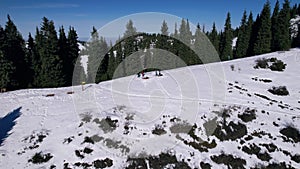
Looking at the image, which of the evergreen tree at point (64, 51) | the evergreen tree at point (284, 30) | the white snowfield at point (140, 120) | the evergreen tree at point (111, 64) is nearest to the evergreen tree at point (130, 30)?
the evergreen tree at point (111, 64)

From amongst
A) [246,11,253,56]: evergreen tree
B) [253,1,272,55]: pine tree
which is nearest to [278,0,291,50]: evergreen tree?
[253,1,272,55]: pine tree

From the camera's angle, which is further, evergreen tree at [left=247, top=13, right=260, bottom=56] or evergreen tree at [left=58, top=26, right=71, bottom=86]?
evergreen tree at [left=247, top=13, right=260, bottom=56]

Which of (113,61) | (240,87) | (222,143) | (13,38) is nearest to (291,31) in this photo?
(240,87)

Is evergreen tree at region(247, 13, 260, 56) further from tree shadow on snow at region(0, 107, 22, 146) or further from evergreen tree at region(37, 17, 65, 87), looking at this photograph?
tree shadow on snow at region(0, 107, 22, 146)

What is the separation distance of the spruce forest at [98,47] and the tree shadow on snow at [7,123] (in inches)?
487

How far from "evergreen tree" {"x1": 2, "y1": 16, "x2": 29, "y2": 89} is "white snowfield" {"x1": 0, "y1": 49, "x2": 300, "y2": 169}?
29.4 feet

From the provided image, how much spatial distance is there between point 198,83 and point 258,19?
37.5 metres

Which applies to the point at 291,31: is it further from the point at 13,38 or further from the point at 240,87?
the point at 13,38

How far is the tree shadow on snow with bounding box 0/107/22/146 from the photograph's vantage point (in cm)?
1812

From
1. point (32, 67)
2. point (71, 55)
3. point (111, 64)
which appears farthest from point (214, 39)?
point (32, 67)

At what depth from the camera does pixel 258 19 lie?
5462 cm

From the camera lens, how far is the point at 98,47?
136 ft

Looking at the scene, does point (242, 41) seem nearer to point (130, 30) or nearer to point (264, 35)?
point (264, 35)

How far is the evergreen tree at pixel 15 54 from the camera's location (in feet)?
109
